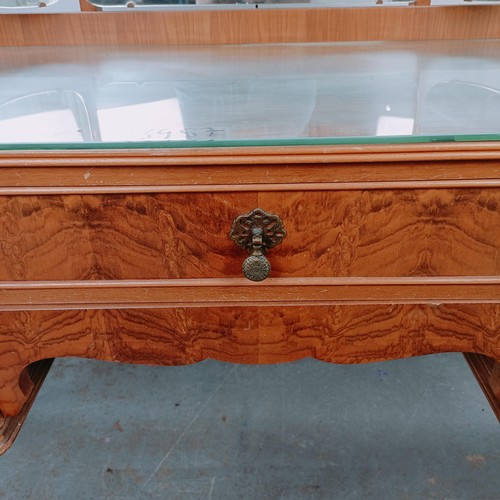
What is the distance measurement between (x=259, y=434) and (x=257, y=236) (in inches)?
20.1

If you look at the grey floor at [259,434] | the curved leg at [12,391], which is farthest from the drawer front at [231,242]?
the grey floor at [259,434]

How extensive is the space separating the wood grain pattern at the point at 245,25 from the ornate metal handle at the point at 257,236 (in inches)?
19.1

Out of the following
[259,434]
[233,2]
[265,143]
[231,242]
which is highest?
[233,2]

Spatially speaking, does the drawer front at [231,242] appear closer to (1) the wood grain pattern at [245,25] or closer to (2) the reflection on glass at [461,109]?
(2) the reflection on glass at [461,109]

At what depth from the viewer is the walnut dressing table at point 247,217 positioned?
0.44 m

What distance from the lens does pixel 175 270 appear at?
507 millimetres

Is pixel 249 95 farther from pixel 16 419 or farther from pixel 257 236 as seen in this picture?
pixel 16 419

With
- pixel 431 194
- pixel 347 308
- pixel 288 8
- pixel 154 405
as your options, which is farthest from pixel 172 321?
pixel 288 8

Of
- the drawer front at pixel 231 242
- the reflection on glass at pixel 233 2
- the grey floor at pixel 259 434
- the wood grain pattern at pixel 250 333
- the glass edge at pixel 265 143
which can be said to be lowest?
the grey floor at pixel 259 434

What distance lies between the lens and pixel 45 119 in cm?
48

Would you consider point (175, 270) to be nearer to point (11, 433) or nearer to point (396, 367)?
point (11, 433)

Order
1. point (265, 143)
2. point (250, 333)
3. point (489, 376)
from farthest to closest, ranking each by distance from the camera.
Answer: point (489, 376) → point (250, 333) → point (265, 143)

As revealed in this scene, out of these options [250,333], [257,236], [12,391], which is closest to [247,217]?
[257,236]

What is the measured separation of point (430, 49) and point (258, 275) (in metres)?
0.52
